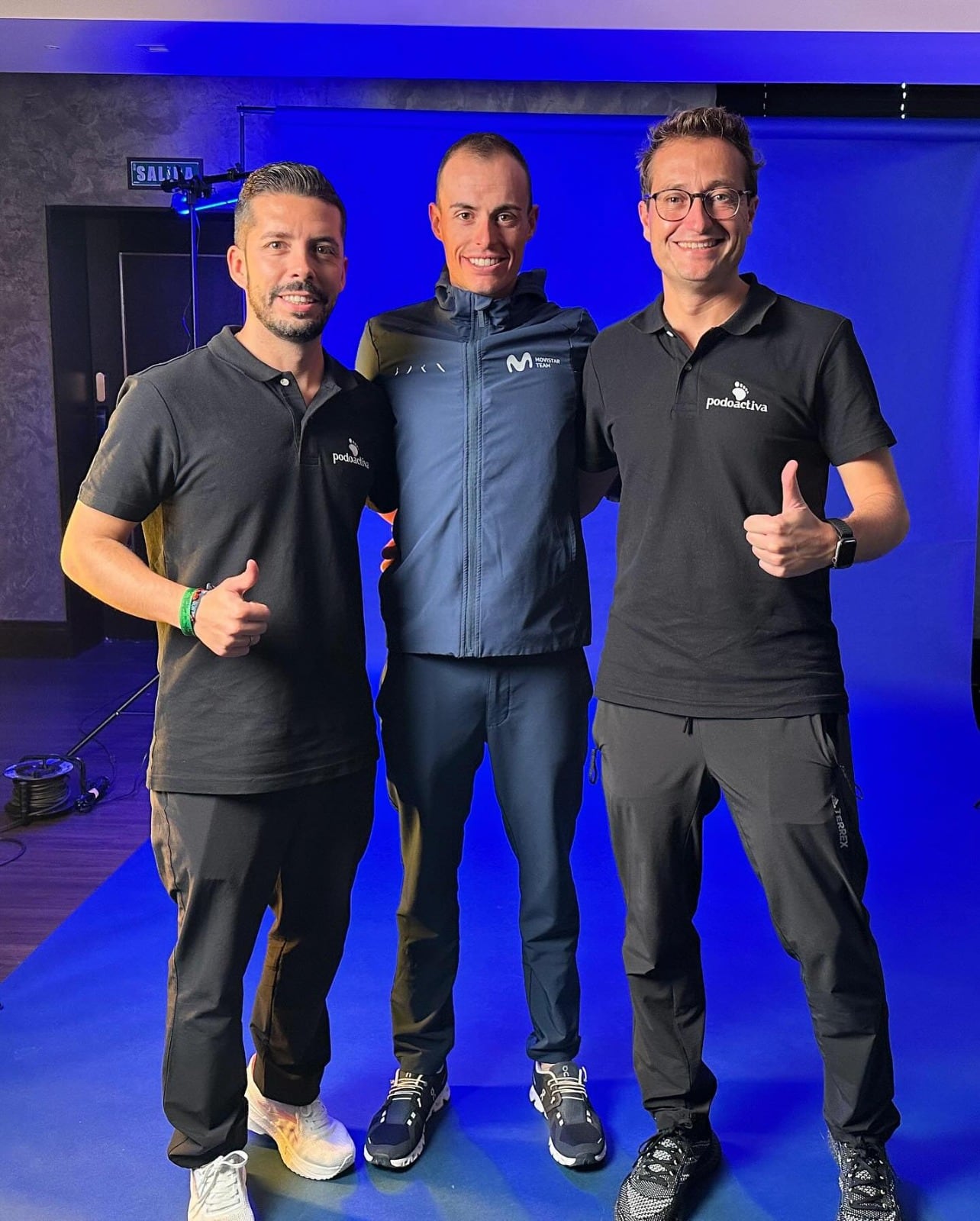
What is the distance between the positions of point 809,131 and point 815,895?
4514 millimetres

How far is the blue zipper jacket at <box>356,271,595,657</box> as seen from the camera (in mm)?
2268

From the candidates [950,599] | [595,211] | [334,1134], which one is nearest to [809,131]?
[595,211]

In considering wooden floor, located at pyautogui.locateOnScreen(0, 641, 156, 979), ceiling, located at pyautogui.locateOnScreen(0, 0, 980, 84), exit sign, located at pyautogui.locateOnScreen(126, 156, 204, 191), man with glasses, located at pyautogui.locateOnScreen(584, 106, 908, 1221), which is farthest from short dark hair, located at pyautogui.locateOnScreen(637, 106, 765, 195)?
exit sign, located at pyautogui.locateOnScreen(126, 156, 204, 191)

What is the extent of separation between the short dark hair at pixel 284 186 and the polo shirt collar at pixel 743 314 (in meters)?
0.55

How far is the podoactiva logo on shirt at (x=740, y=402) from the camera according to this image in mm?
2014

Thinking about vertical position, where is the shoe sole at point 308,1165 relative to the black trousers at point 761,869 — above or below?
below

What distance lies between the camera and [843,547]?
1900 millimetres

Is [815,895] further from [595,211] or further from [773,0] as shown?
[595,211]

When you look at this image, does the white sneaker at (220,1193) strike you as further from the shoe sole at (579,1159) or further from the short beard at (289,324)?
the short beard at (289,324)

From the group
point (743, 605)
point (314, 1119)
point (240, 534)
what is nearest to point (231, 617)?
point (240, 534)

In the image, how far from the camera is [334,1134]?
2.33 metres

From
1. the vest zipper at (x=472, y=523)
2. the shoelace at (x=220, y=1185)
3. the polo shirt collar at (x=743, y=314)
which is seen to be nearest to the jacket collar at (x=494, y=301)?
the vest zipper at (x=472, y=523)

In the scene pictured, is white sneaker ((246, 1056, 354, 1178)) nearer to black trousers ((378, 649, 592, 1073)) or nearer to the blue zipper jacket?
black trousers ((378, 649, 592, 1073))

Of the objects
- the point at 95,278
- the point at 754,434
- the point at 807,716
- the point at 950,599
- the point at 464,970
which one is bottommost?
the point at 464,970
